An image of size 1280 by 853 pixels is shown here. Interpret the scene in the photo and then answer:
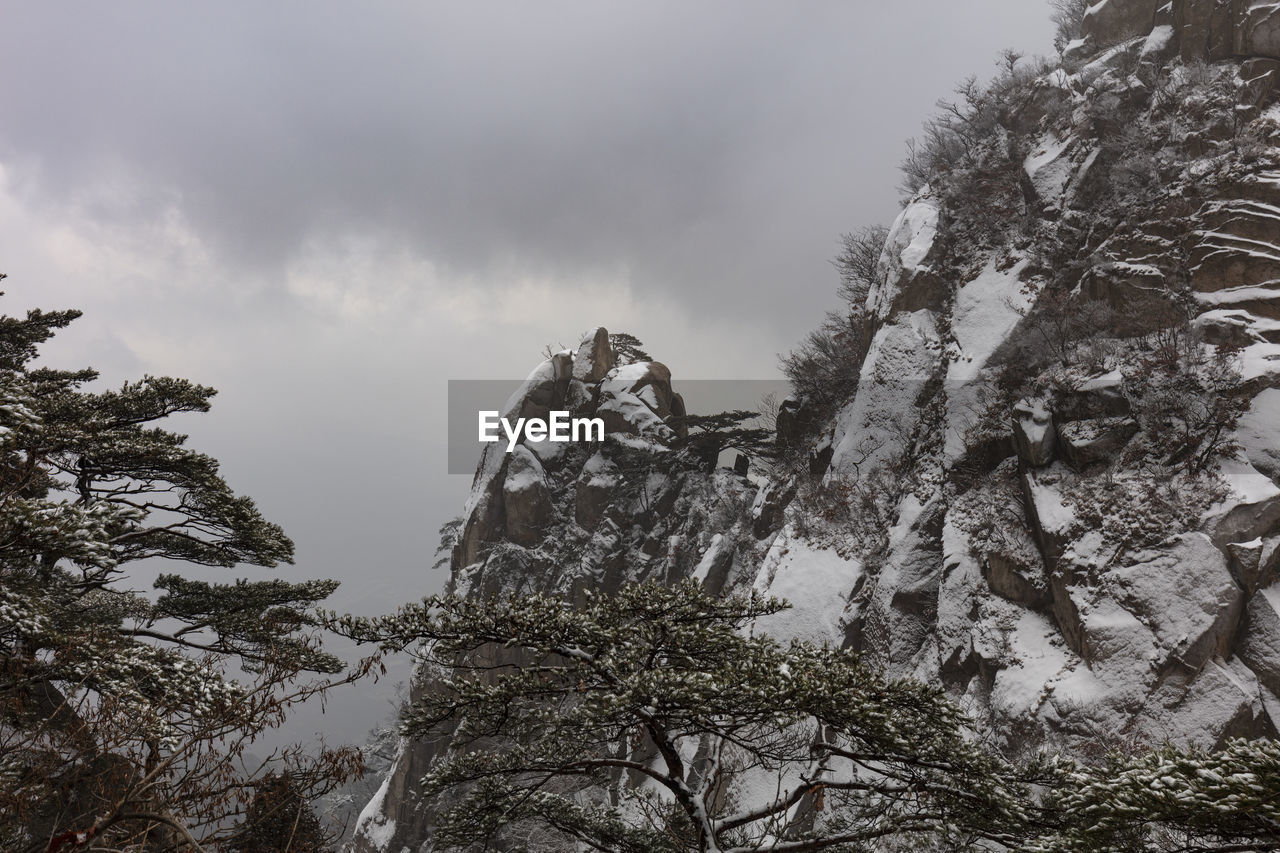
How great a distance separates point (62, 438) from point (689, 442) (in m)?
22.9

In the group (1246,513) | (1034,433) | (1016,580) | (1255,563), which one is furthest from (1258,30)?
(1016,580)

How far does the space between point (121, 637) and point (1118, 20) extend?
105 ft

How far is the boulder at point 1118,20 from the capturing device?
21.0m

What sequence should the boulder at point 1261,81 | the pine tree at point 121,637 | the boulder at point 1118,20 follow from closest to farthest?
1. the pine tree at point 121,637
2. the boulder at point 1261,81
3. the boulder at point 1118,20

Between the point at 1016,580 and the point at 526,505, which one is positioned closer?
the point at 1016,580

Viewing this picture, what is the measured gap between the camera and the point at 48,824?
8562 mm

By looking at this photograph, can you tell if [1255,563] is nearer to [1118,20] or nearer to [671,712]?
[671,712]

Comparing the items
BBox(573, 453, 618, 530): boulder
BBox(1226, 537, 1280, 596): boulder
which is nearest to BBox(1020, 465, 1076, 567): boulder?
BBox(1226, 537, 1280, 596): boulder

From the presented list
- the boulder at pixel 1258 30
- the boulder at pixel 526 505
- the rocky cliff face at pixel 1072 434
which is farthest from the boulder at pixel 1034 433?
the boulder at pixel 526 505

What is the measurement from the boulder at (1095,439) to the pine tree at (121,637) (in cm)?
1482

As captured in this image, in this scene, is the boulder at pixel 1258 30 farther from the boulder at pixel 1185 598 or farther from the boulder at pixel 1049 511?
the boulder at pixel 1185 598

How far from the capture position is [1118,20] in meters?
21.8

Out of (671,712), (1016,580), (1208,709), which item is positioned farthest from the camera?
(1016,580)

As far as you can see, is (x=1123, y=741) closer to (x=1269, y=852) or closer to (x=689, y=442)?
(x=1269, y=852)
